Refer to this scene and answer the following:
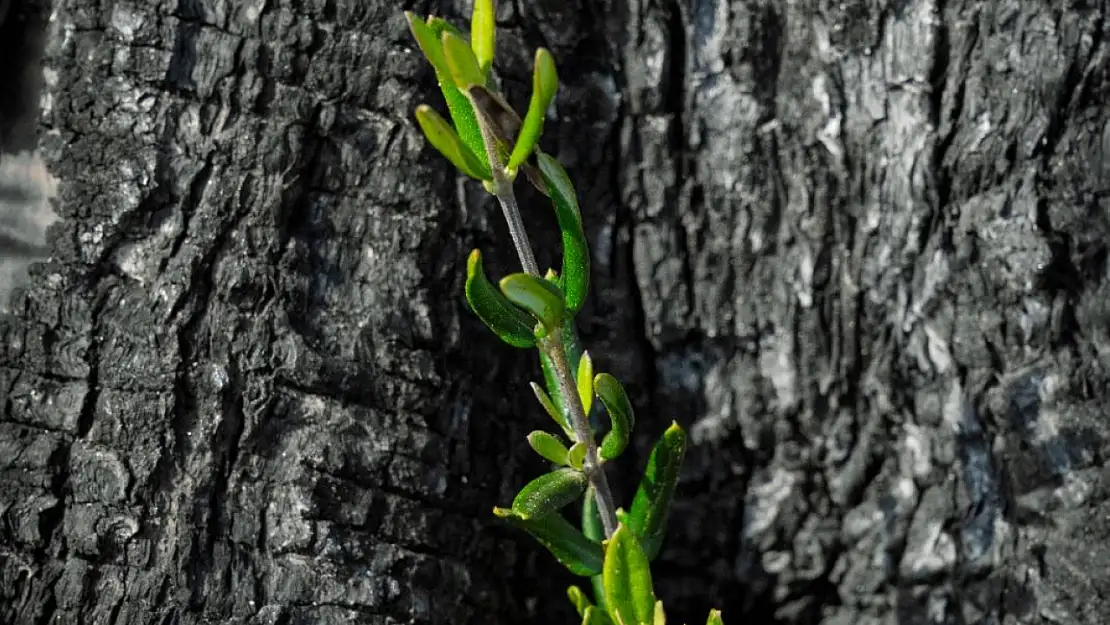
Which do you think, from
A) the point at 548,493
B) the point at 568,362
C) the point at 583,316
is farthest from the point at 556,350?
the point at 583,316

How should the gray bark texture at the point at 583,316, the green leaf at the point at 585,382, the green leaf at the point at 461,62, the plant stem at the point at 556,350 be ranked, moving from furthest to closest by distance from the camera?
1. the gray bark texture at the point at 583,316
2. the green leaf at the point at 585,382
3. the plant stem at the point at 556,350
4. the green leaf at the point at 461,62

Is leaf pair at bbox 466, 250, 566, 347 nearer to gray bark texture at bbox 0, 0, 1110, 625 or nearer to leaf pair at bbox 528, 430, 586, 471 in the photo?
leaf pair at bbox 528, 430, 586, 471

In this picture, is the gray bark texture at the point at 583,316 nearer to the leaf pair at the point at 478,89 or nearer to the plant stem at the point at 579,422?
the plant stem at the point at 579,422

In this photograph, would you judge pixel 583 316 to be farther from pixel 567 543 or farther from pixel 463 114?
pixel 463 114

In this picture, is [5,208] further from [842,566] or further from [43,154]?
[842,566]

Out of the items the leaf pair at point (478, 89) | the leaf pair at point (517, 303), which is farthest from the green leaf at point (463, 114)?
the leaf pair at point (517, 303)
